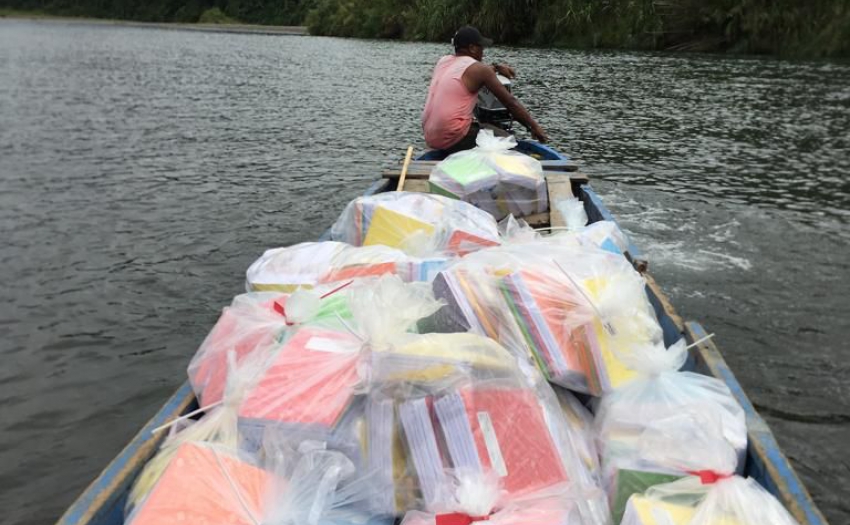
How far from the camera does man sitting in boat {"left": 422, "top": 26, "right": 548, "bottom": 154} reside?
6082 millimetres

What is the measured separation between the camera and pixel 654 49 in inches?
1260

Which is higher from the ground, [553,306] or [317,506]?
[553,306]

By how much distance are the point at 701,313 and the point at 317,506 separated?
4777mm

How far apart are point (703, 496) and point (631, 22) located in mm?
34663

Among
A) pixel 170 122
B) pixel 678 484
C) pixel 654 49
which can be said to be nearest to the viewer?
pixel 678 484

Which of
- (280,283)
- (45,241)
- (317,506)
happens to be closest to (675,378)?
(317,506)

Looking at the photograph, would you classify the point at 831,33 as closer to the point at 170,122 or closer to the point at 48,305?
the point at 170,122

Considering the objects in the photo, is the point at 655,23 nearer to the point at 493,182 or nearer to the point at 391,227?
the point at 493,182

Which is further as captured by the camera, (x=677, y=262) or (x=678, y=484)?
(x=677, y=262)

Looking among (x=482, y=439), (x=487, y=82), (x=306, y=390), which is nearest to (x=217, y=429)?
(x=306, y=390)

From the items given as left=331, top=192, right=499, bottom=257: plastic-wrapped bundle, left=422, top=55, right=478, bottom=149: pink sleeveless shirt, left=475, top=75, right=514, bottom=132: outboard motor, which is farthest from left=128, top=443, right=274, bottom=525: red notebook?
left=475, top=75, right=514, bottom=132: outboard motor

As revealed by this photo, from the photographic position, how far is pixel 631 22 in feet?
107

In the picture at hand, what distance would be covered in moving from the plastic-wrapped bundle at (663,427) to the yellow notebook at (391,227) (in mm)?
1626

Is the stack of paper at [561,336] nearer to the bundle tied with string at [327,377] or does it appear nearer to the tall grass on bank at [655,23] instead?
the bundle tied with string at [327,377]
